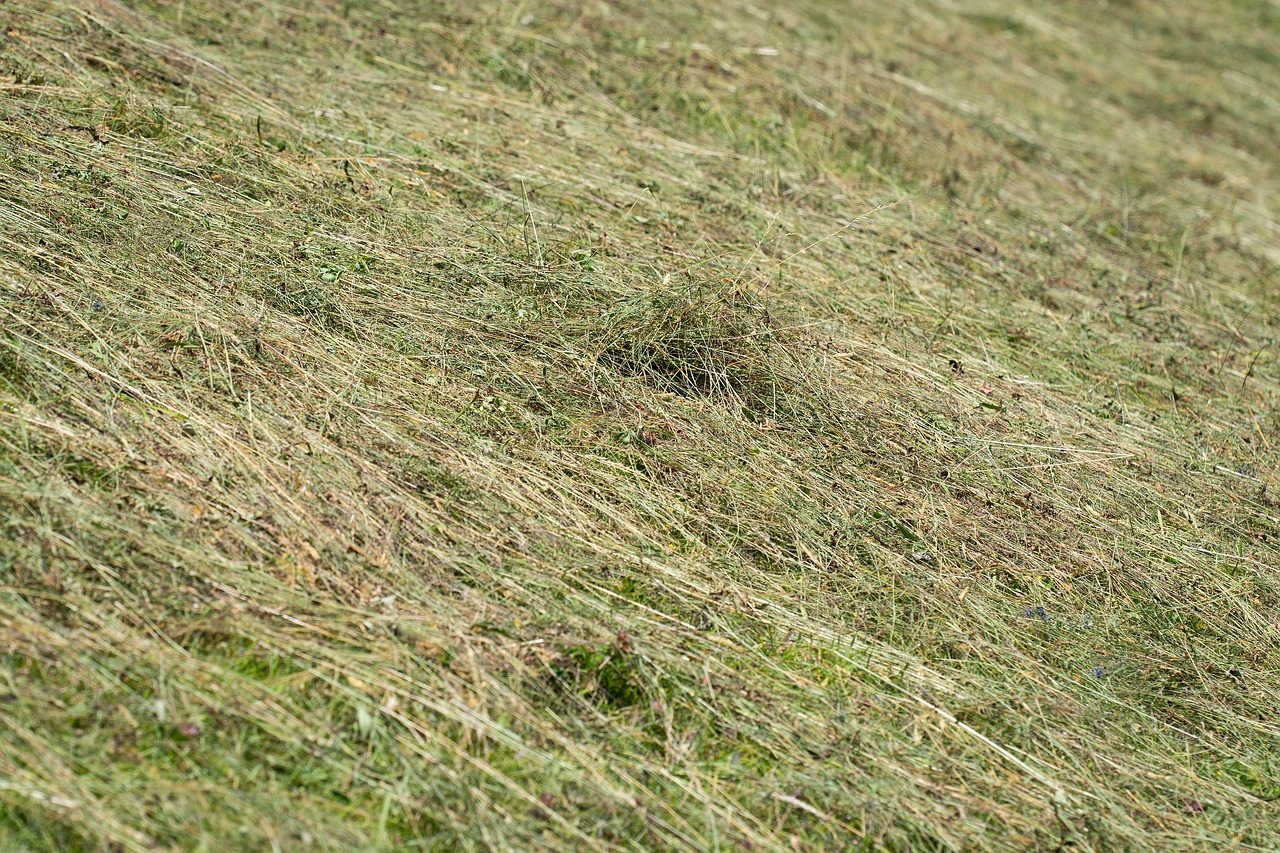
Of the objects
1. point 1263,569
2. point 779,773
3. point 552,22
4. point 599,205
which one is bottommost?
point 779,773

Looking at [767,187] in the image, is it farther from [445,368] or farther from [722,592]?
[722,592]

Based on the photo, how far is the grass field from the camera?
235 cm

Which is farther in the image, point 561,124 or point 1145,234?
point 1145,234

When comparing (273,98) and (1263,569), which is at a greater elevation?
(273,98)

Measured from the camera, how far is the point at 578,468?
10.2 ft

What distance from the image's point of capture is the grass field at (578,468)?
2.35 m

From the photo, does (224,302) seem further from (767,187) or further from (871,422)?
(767,187)

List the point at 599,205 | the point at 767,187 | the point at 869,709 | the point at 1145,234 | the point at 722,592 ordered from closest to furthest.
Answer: the point at 869,709 → the point at 722,592 → the point at 599,205 → the point at 767,187 → the point at 1145,234

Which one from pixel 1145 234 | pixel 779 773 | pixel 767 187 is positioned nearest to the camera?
pixel 779 773

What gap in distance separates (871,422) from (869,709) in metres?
1.15

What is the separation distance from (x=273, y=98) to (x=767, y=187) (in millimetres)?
2024

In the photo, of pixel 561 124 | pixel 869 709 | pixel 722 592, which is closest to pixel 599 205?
pixel 561 124

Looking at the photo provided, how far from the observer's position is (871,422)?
3.57m

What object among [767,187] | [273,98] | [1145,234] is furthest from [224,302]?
[1145,234]
